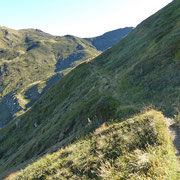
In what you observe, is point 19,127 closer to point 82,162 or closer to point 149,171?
point 82,162

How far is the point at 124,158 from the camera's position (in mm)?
8109

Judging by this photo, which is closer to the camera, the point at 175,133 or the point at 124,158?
the point at 124,158

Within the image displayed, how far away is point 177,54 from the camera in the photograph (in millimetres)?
22578

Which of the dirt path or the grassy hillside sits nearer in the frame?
the grassy hillside

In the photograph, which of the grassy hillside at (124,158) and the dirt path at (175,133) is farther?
the dirt path at (175,133)

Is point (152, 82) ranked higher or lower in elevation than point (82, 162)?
higher

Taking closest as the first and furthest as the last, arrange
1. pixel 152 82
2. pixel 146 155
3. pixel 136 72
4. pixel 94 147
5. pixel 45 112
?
pixel 146 155 < pixel 94 147 < pixel 152 82 < pixel 136 72 < pixel 45 112

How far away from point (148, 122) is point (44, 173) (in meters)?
8.16

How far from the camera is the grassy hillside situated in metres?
6.76

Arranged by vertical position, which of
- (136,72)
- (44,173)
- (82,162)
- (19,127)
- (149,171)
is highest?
(136,72)

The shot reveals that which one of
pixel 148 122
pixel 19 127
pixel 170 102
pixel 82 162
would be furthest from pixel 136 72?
pixel 19 127

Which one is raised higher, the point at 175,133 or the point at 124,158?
the point at 124,158

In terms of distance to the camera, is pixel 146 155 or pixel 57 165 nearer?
pixel 146 155

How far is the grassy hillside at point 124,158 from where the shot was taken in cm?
676
